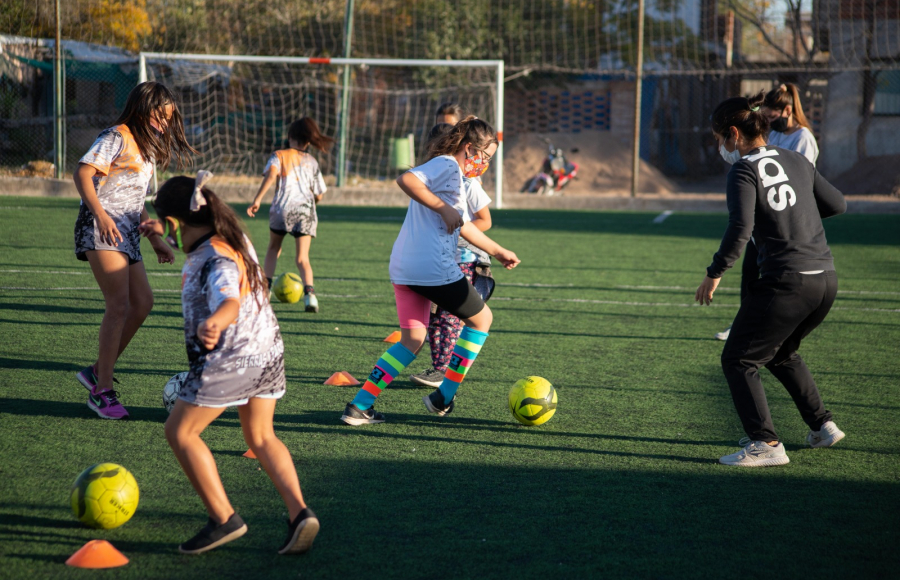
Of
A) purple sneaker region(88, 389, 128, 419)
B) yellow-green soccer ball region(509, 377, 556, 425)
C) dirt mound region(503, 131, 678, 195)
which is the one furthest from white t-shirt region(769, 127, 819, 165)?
dirt mound region(503, 131, 678, 195)

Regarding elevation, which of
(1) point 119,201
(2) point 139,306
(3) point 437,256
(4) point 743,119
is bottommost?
(2) point 139,306

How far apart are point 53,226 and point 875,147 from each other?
73.5 ft

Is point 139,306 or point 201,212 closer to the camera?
point 201,212

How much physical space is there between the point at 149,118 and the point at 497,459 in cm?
268

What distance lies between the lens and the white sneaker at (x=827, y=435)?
4.36 metres

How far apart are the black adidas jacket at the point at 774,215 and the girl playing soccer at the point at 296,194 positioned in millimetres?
4783

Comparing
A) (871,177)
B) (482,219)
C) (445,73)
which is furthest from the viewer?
(445,73)

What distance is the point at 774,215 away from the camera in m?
4.01

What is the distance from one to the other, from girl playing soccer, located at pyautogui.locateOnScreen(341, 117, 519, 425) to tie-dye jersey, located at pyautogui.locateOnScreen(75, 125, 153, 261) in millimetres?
1515

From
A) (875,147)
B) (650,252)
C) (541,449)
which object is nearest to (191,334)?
(541,449)

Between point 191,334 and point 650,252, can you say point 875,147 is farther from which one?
point 191,334

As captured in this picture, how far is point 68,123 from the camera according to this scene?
20375 millimetres

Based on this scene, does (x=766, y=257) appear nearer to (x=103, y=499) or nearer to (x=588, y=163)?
(x=103, y=499)

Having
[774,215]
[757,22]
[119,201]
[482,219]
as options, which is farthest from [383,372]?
[757,22]
